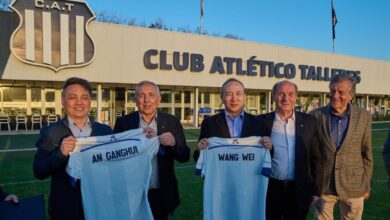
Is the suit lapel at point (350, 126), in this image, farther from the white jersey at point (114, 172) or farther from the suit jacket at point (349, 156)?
the white jersey at point (114, 172)

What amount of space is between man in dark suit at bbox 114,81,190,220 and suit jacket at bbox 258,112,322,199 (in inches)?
37.7

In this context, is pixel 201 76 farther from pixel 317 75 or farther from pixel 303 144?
pixel 303 144

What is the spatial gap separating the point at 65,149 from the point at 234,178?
63.2 inches

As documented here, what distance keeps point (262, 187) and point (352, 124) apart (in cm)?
130

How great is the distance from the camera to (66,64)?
17297 mm

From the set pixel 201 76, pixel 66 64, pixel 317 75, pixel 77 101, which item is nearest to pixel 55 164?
pixel 77 101

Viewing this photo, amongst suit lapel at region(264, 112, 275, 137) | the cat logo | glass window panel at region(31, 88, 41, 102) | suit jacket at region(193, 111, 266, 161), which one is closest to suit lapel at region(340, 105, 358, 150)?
suit lapel at region(264, 112, 275, 137)

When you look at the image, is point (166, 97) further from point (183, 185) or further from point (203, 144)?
point (203, 144)

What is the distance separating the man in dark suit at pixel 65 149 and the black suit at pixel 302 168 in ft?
6.03

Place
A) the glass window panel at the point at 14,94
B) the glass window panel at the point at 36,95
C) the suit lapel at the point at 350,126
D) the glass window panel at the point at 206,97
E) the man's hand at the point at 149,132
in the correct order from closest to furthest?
1. the man's hand at the point at 149,132
2. the suit lapel at the point at 350,126
3. the glass window panel at the point at 14,94
4. the glass window panel at the point at 36,95
5. the glass window panel at the point at 206,97

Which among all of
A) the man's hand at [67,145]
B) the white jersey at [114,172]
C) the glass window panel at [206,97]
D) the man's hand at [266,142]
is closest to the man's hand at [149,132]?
the white jersey at [114,172]

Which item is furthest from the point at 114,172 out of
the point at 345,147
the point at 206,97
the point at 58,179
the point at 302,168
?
the point at 206,97

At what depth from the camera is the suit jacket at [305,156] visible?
11.8 feet

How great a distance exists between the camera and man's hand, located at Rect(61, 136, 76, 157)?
2.89 metres
